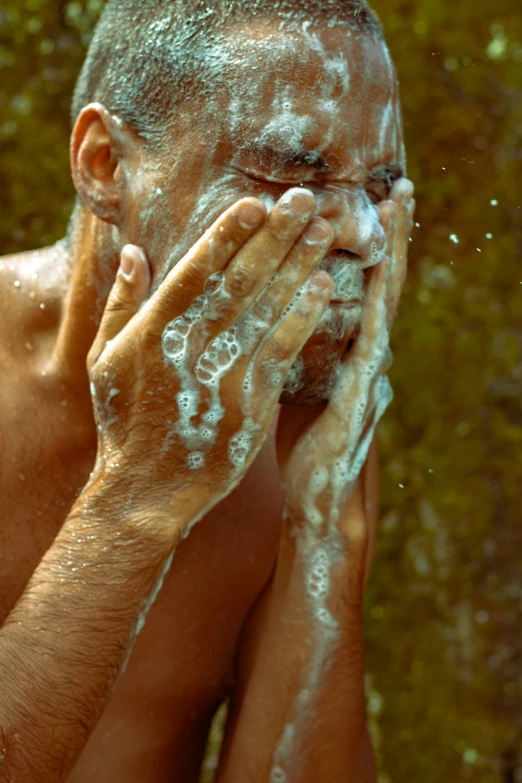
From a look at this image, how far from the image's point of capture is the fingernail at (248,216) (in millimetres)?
1308

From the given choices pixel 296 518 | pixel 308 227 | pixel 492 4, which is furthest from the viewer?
pixel 492 4

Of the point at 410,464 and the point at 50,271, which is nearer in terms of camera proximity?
the point at 50,271

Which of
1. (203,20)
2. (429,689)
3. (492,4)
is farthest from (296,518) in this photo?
(492,4)

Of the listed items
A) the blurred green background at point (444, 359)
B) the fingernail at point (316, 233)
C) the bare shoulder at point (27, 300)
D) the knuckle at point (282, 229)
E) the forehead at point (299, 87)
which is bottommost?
the blurred green background at point (444, 359)

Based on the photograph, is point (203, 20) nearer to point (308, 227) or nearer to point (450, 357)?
point (308, 227)

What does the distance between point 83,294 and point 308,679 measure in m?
0.69

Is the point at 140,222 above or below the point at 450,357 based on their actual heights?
above

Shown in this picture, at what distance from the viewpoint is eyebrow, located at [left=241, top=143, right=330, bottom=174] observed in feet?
4.54

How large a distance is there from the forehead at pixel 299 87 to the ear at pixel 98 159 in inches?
8.4

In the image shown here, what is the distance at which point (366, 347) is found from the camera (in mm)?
1496

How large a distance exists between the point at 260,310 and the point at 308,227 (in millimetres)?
123

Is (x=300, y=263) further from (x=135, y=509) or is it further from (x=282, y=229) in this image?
(x=135, y=509)

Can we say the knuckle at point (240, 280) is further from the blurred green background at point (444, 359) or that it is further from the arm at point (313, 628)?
the blurred green background at point (444, 359)

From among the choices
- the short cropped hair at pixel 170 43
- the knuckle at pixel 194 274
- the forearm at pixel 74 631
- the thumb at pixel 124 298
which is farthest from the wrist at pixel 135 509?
the short cropped hair at pixel 170 43
